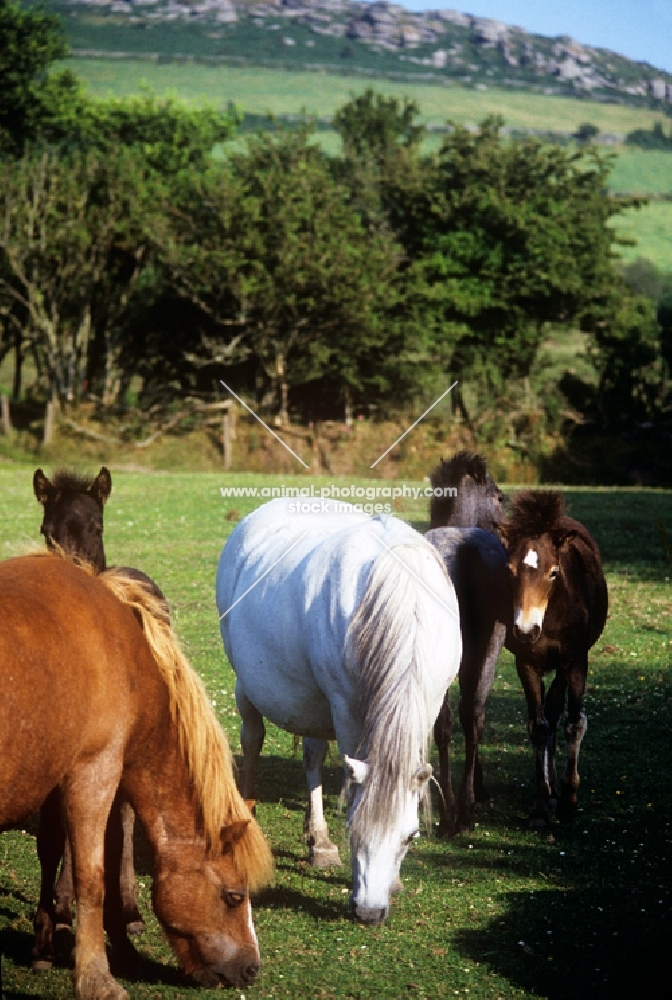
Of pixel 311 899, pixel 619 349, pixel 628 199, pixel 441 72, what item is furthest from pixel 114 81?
pixel 311 899

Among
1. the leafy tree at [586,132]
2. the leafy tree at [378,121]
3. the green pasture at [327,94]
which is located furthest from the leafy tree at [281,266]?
the leafy tree at [586,132]

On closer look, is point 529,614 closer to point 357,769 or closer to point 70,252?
point 357,769

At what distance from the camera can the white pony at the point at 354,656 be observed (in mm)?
5137

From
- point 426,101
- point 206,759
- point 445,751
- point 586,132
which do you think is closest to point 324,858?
point 445,751

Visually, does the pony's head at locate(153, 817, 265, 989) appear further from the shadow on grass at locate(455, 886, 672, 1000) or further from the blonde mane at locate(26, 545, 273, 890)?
the shadow on grass at locate(455, 886, 672, 1000)

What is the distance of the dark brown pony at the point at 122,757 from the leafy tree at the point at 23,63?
4113 cm

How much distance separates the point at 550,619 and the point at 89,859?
419 centimetres

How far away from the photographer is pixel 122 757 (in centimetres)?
438

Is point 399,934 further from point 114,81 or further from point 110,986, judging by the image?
point 114,81

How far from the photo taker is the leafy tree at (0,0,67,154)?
4234 centimetres

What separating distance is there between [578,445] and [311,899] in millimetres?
29108

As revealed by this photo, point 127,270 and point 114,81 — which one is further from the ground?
point 114,81

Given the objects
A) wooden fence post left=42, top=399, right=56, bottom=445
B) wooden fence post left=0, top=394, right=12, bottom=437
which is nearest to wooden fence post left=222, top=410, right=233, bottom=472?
wooden fence post left=42, top=399, right=56, bottom=445

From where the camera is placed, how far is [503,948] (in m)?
5.50
